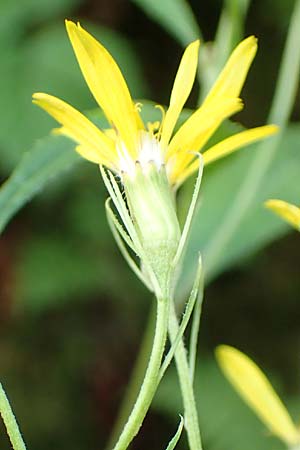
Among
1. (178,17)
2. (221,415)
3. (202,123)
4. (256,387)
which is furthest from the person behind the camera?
(221,415)

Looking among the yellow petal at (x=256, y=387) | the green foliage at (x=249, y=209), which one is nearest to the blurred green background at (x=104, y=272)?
the green foliage at (x=249, y=209)

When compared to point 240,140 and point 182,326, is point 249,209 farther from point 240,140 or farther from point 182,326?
point 182,326

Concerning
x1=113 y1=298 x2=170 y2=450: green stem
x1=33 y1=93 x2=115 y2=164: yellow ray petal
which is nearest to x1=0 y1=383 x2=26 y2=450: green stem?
x1=113 y1=298 x2=170 y2=450: green stem

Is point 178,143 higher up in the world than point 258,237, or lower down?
higher up

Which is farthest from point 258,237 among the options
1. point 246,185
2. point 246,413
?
point 246,413

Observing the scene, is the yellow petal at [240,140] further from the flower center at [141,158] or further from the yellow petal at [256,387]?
the yellow petal at [256,387]

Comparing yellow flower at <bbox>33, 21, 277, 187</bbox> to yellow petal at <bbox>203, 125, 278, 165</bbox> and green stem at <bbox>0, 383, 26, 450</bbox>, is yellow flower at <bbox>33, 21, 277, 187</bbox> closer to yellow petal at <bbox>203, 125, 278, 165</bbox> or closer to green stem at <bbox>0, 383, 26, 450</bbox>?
yellow petal at <bbox>203, 125, 278, 165</bbox>

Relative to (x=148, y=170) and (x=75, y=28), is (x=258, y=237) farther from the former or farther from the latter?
(x=75, y=28)

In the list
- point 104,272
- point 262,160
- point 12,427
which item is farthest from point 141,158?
point 104,272
